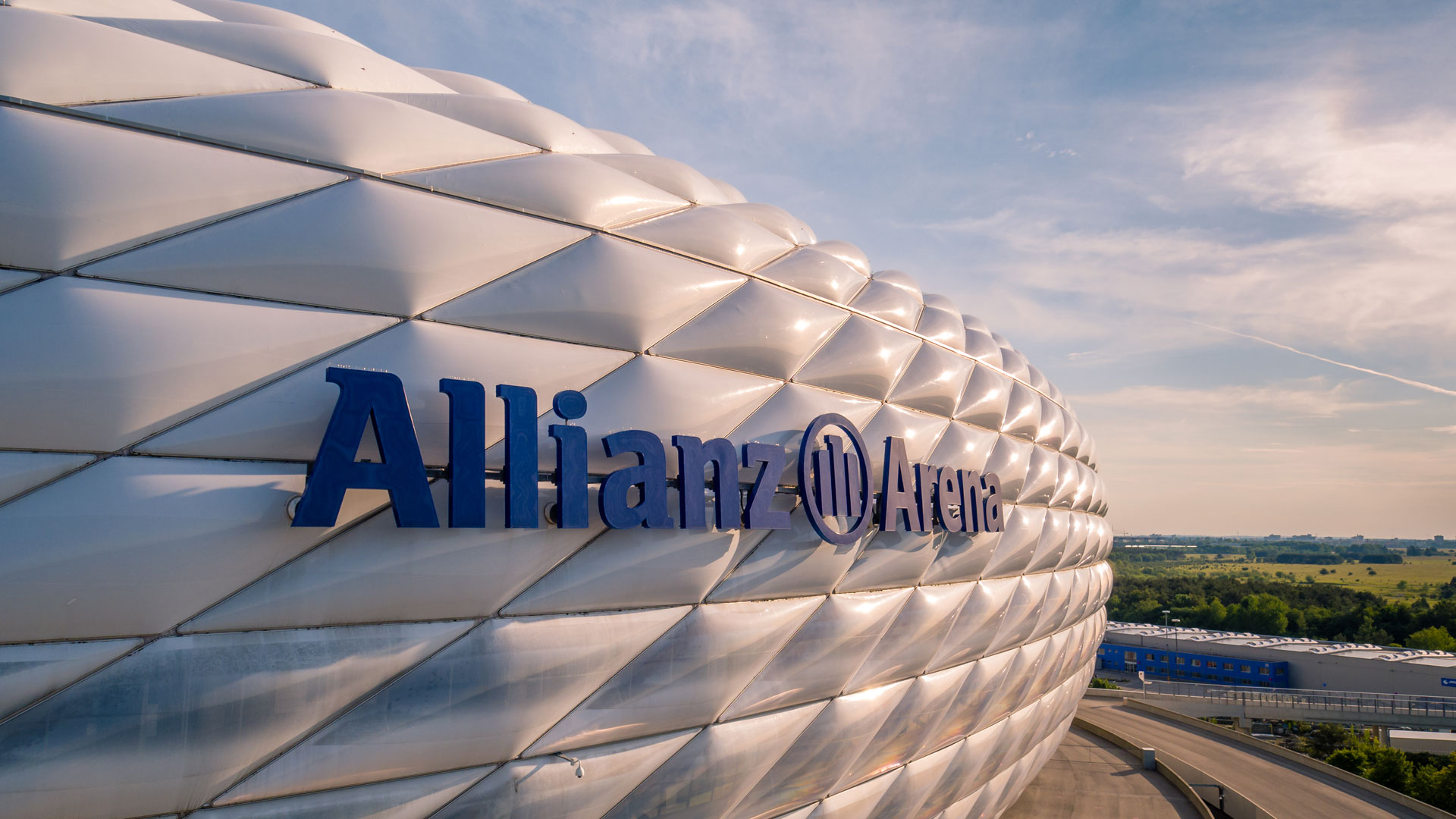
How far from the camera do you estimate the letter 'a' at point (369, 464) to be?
6023 millimetres

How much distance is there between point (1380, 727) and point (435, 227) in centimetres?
5254

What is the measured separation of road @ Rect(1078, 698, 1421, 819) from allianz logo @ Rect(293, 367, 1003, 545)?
822 inches

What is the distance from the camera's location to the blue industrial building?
56.3 meters

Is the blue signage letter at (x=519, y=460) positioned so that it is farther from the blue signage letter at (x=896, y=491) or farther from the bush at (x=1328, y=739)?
the bush at (x=1328, y=739)

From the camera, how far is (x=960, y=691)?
12625 millimetres

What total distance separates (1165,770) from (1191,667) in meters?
47.1

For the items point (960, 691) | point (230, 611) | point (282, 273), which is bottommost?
point (960, 691)

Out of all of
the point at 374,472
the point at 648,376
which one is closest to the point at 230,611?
the point at 374,472

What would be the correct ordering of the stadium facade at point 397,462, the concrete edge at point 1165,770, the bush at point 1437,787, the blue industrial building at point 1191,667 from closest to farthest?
the stadium facade at point 397,462 < the concrete edge at point 1165,770 < the bush at point 1437,787 < the blue industrial building at point 1191,667

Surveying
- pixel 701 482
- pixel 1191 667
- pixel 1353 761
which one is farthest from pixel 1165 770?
pixel 1191 667

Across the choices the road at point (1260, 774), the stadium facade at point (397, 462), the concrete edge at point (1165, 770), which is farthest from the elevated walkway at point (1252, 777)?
the stadium facade at point (397, 462)

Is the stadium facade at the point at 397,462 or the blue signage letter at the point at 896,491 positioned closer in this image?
the stadium facade at the point at 397,462

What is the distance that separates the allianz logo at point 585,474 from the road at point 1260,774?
68.5ft

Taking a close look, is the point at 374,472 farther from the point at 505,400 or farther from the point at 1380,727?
the point at 1380,727
